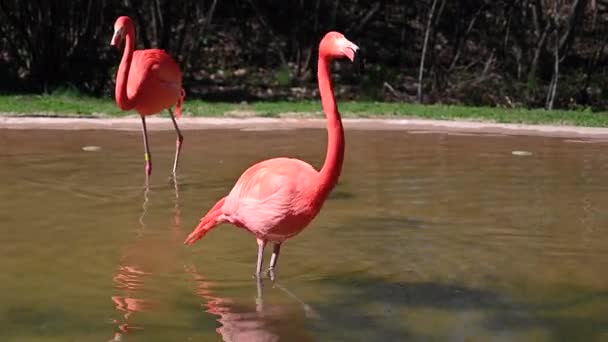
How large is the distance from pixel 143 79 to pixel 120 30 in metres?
0.41

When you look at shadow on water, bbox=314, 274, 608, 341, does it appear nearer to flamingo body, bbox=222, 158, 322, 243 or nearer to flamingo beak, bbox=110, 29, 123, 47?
flamingo body, bbox=222, 158, 322, 243

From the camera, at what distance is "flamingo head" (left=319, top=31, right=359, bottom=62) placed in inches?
156

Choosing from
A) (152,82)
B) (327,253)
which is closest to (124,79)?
(152,82)

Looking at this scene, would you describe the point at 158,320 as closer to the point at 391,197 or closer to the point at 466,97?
the point at 391,197

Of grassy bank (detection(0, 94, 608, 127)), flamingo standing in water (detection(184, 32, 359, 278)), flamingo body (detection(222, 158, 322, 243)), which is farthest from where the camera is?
grassy bank (detection(0, 94, 608, 127))

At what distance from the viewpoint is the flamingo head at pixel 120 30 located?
299 inches

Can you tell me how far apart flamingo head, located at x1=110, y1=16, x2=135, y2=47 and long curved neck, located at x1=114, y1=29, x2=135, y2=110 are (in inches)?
1.8

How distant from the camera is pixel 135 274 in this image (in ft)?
15.8

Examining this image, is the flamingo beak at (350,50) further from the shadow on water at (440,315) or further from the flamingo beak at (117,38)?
the flamingo beak at (117,38)

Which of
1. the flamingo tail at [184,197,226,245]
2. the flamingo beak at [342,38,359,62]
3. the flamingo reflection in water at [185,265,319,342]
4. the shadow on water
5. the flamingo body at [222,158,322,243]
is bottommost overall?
the flamingo reflection in water at [185,265,319,342]

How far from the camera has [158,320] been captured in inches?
162

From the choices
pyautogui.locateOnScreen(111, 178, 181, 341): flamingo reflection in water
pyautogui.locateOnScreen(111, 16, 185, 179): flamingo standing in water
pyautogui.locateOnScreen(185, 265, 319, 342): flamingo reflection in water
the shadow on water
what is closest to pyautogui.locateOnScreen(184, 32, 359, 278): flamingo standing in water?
pyautogui.locateOnScreen(185, 265, 319, 342): flamingo reflection in water

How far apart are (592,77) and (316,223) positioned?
400 inches

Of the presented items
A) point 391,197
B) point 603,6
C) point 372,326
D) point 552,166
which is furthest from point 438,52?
point 372,326
